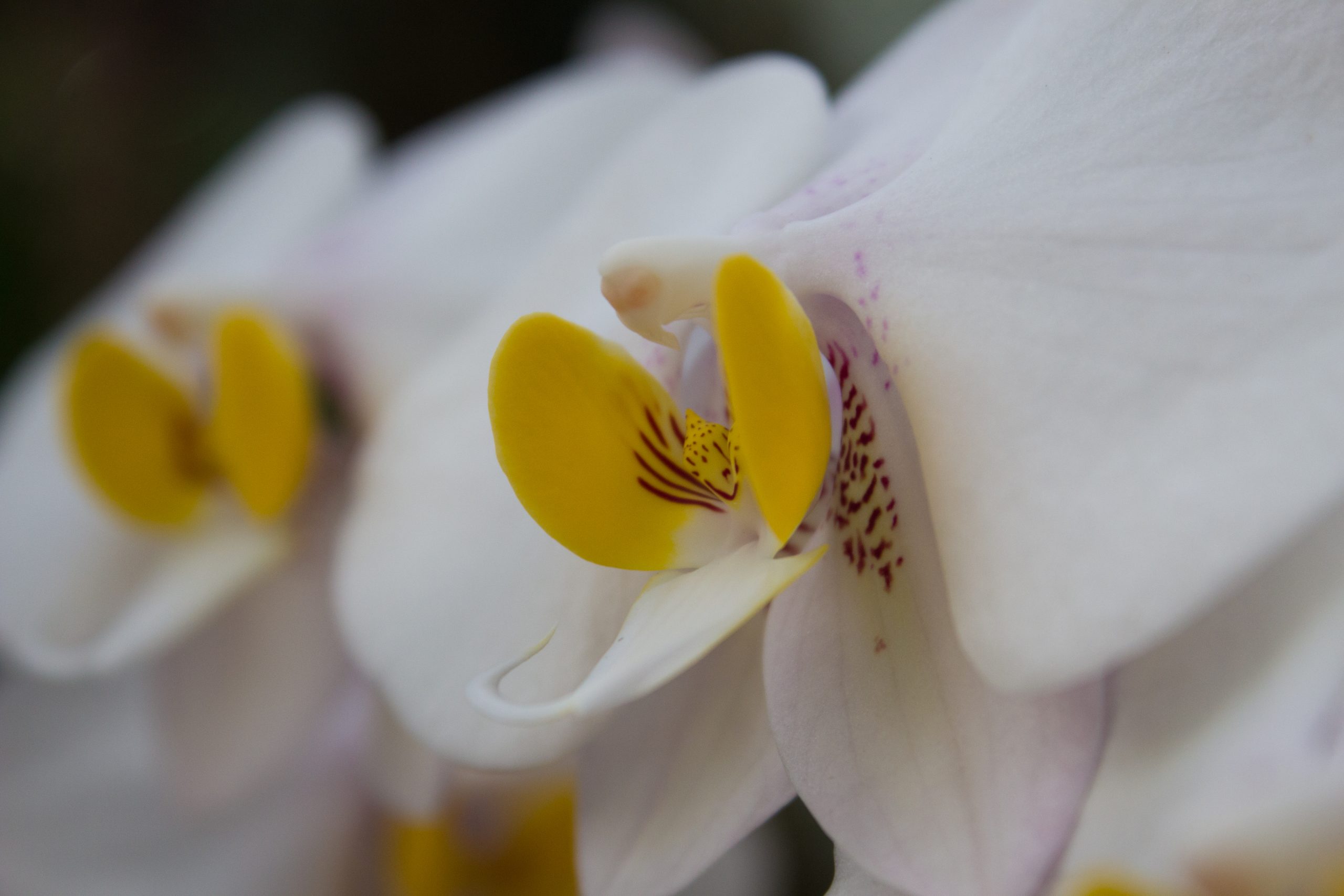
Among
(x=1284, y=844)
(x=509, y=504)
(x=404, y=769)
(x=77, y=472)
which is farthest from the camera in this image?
(x=77, y=472)

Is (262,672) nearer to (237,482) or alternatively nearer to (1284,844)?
(237,482)

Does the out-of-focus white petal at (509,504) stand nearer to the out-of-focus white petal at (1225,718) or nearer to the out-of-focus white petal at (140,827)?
the out-of-focus white petal at (1225,718)

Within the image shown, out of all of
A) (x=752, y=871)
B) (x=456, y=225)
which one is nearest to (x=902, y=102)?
(x=456, y=225)

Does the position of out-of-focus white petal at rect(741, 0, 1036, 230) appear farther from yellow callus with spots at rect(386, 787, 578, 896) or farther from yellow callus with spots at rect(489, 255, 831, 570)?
yellow callus with spots at rect(386, 787, 578, 896)

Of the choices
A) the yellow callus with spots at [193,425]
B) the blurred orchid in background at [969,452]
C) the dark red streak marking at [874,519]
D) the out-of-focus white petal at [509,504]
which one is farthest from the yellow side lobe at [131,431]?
the dark red streak marking at [874,519]

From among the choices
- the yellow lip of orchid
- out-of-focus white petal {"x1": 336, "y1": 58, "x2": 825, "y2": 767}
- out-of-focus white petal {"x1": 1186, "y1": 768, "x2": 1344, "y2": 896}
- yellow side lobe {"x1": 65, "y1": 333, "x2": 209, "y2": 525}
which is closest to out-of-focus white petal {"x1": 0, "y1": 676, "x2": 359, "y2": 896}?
yellow side lobe {"x1": 65, "y1": 333, "x2": 209, "y2": 525}

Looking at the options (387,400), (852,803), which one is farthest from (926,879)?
(387,400)

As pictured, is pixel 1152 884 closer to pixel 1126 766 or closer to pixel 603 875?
pixel 1126 766

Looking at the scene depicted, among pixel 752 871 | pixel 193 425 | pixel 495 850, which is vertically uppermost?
pixel 193 425
